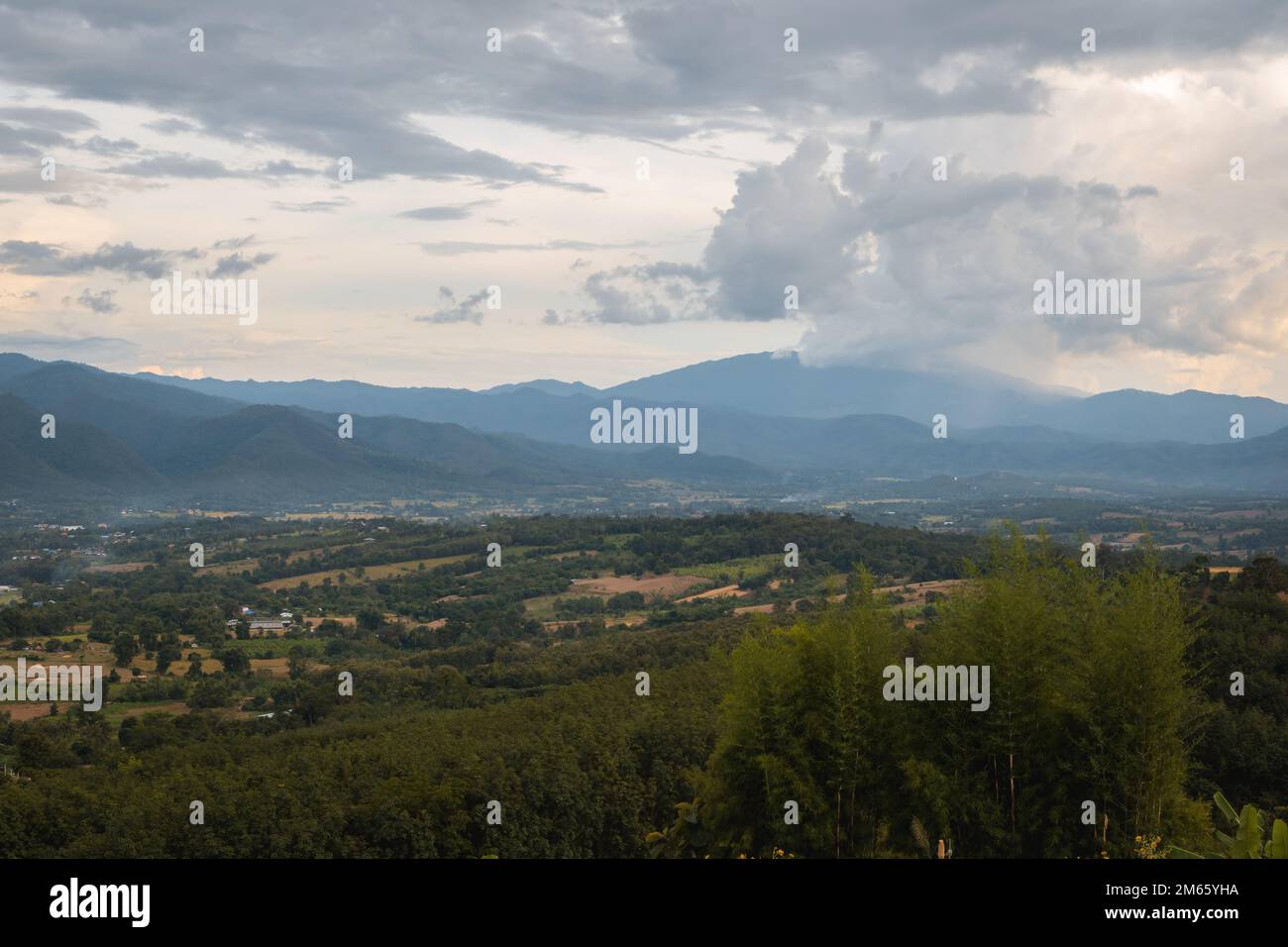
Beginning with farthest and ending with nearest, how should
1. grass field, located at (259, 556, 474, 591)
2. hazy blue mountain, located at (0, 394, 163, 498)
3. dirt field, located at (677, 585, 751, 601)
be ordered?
hazy blue mountain, located at (0, 394, 163, 498)
grass field, located at (259, 556, 474, 591)
dirt field, located at (677, 585, 751, 601)

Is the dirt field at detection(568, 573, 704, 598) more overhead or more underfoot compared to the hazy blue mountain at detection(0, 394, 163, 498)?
more underfoot

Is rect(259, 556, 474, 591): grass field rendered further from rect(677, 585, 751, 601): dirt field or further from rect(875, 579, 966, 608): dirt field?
rect(875, 579, 966, 608): dirt field

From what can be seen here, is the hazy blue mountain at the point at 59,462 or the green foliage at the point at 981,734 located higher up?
the hazy blue mountain at the point at 59,462

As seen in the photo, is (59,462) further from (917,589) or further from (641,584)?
(917,589)

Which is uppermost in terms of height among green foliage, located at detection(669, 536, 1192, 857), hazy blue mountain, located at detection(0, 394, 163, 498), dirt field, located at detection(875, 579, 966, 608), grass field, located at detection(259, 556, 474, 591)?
hazy blue mountain, located at detection(0, 394, 163, 498)

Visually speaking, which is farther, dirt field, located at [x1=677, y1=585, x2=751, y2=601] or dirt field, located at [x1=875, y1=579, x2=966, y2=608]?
dirt field, located at [x1=677, y1=585, x2=751, y2=601]

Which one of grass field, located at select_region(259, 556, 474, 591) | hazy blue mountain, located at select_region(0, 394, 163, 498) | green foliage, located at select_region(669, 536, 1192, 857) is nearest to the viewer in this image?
green foliage, located at select_region(669, 536, 1192, 857)

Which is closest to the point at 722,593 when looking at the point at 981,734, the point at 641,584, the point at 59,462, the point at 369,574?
the point at 641,584

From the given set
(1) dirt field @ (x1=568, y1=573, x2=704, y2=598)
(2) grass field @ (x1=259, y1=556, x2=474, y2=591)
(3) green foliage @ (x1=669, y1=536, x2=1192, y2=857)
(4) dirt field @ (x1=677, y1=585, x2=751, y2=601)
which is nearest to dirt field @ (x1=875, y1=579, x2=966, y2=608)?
(4) dirt field @ (x1=677, y1=585, x2=751, y2=601)

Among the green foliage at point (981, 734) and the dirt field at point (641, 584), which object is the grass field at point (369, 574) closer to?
the dirt field at point (641, 584)

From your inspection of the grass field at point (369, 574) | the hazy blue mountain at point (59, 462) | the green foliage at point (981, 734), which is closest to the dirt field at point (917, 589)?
the green foliage at point (981, 734)
